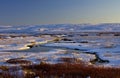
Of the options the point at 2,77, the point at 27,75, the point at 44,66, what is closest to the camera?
the point at 2,77

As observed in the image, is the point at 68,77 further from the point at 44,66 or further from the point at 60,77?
the point at 44,66

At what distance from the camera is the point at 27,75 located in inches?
353

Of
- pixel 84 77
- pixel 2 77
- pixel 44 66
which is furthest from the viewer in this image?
pixel 44 66

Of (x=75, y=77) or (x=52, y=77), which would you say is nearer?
(x=52, y=77)

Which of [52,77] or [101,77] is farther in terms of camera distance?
[101,77]

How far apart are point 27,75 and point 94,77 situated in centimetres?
222

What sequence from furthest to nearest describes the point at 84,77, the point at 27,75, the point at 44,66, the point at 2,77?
the point at 44,66 < the point at 84,77 < the point at 27,75 < the point at 2,77

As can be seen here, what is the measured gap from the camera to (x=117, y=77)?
918 cm

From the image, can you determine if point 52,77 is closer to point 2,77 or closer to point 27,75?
point 27,75

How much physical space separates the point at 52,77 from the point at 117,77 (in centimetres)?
204

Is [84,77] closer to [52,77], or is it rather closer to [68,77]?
[68,77]

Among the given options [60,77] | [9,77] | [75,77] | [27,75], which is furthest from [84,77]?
[9,77]

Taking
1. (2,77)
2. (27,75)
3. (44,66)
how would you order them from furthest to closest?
1. (44,66)
2. (27,75)
3. (2,77)

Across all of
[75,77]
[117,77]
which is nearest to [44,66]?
[75,77]
